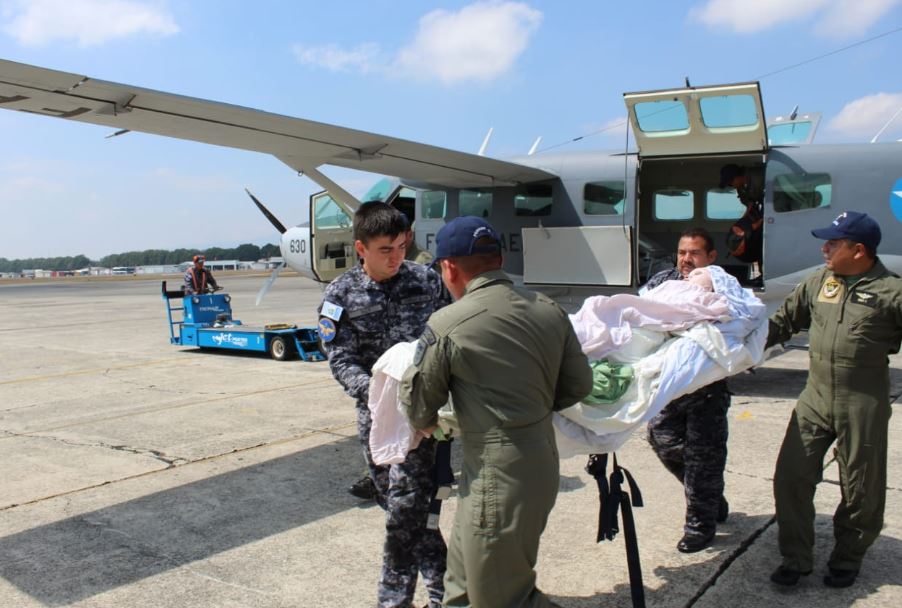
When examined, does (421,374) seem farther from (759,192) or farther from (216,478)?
(759,192)

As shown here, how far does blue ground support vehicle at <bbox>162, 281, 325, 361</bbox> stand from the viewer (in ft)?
40.0

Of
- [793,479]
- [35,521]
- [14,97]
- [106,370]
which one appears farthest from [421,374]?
[106,370]

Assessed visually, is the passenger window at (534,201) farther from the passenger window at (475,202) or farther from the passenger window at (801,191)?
the passenger window at (801,191)

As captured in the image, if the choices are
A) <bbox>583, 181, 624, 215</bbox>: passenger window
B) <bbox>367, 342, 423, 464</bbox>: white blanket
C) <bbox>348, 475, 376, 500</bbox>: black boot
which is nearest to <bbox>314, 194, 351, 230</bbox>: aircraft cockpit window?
<bbox>583, 181, 624, 215</bbox>: passenger window

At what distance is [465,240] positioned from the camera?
2852 mm

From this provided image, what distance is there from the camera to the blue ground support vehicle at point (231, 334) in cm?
1220

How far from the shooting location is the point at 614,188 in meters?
10.1

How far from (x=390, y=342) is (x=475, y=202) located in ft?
24.5

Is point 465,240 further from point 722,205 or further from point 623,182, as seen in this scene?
point 722,205

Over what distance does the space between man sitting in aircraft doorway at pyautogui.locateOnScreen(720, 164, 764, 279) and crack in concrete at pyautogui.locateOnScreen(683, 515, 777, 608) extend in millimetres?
Result: 5788

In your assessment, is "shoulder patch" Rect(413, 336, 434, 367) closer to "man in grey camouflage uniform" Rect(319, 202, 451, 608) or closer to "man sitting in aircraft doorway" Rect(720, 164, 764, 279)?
"man in grey camouflage uniform" Rect(319, 202, 451, 608)

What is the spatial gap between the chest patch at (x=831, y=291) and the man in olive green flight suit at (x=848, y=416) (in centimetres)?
2

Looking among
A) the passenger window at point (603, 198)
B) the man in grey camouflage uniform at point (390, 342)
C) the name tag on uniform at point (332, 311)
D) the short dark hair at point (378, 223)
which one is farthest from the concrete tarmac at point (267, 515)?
the passenger window at point (603, 198)

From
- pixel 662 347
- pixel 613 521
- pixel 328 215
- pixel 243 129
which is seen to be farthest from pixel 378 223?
pixel 328 215
